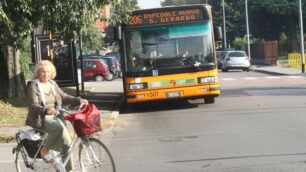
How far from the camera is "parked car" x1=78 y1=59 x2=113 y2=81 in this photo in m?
39.9

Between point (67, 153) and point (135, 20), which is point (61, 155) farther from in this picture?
point (135, 20)

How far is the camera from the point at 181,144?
11.7 m

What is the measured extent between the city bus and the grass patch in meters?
3.10

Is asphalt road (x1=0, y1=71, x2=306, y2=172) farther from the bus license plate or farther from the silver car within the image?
the silver car

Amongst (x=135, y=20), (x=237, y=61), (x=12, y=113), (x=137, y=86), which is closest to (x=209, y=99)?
(x=137, y=86)

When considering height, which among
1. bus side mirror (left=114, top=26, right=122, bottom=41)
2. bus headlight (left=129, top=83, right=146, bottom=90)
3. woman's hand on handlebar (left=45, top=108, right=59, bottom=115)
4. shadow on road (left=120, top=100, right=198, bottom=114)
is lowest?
shadow on road (left=120, top=100, right=198, bottom=114)

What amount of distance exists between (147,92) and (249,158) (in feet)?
30.2

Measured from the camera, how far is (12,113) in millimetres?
16656

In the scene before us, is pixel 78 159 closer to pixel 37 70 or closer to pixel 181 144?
pixel 37 70

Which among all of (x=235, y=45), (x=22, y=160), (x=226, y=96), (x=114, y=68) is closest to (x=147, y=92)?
(x=226, y=96)

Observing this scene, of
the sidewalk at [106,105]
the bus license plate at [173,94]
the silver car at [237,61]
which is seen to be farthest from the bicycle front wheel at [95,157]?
→ the silver car at [237,61]

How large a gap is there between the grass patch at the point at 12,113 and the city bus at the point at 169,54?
3099mm

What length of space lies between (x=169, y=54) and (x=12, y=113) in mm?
4785

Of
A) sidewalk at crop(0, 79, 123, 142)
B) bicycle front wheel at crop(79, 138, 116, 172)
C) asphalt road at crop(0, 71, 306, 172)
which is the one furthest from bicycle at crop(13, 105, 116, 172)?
sidewalk at crop(0, 79, 123, 142)
